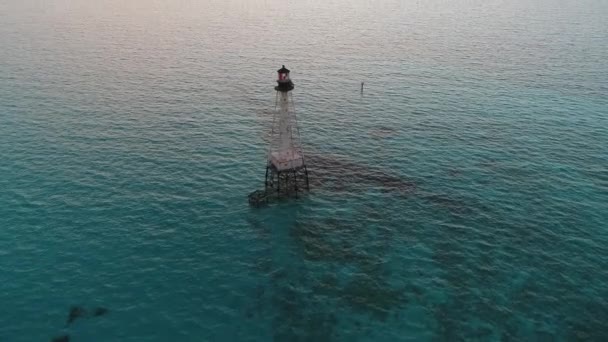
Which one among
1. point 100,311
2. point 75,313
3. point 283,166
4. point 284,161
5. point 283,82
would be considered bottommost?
point 75,313

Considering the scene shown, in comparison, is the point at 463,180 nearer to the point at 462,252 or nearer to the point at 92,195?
the point at 462,252

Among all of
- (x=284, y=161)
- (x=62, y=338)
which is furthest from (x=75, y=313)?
(x=284, y=161)

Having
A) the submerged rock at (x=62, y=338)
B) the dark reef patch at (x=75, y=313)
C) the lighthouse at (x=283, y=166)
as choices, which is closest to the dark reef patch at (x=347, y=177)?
the lighthouse at (x=283, y=166)

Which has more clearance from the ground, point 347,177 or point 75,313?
point 347,177

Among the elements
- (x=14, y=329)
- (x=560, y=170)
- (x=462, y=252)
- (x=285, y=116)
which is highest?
(x=285, y=116)

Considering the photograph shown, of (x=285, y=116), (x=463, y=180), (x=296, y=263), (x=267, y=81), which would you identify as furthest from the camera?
(x=267, y=81)

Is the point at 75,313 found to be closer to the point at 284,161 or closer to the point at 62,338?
the point at 62,338

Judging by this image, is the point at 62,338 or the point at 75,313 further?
the point at 75,313

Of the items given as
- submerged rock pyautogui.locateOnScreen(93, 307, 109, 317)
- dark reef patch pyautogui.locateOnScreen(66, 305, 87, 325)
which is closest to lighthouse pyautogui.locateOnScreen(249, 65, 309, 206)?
submerged rock pyautogui.locateOnScreen(93, 307, 109, 317)

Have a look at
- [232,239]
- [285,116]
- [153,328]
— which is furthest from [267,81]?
[153,328]
